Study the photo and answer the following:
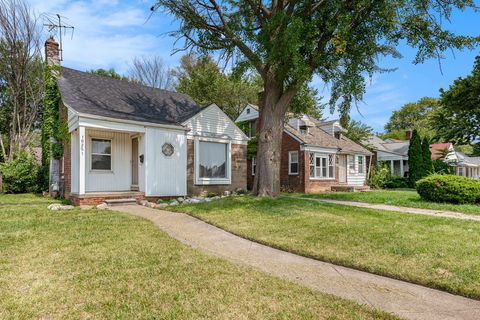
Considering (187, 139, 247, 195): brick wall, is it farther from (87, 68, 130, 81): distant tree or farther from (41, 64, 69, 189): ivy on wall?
(87, 68, 130, 81): distant tree

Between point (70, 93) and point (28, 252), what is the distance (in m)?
8.98

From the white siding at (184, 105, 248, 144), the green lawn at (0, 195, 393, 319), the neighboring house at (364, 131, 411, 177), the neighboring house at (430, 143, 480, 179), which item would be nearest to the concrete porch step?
the white siding at (184, 105, 248, 144)

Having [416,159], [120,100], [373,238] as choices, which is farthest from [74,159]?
[416,159]

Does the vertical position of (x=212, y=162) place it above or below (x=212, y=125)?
below

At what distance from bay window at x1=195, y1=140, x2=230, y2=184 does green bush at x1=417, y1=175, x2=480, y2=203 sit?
8439mm

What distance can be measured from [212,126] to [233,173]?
8.33 feet

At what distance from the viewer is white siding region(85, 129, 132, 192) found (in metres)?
12.1

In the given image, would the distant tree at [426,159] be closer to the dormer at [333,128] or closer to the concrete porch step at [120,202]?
the dormer at [333,128]

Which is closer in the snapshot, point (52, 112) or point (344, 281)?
point (344, 281)

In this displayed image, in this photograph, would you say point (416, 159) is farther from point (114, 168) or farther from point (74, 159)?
point (74, 159)

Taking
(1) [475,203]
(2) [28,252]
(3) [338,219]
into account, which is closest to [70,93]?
(2) [28,252]

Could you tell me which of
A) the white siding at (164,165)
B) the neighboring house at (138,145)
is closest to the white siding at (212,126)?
the neighboring house at (138,145)

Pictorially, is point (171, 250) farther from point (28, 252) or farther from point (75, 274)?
point (28, 252)

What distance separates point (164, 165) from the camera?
1218cm
